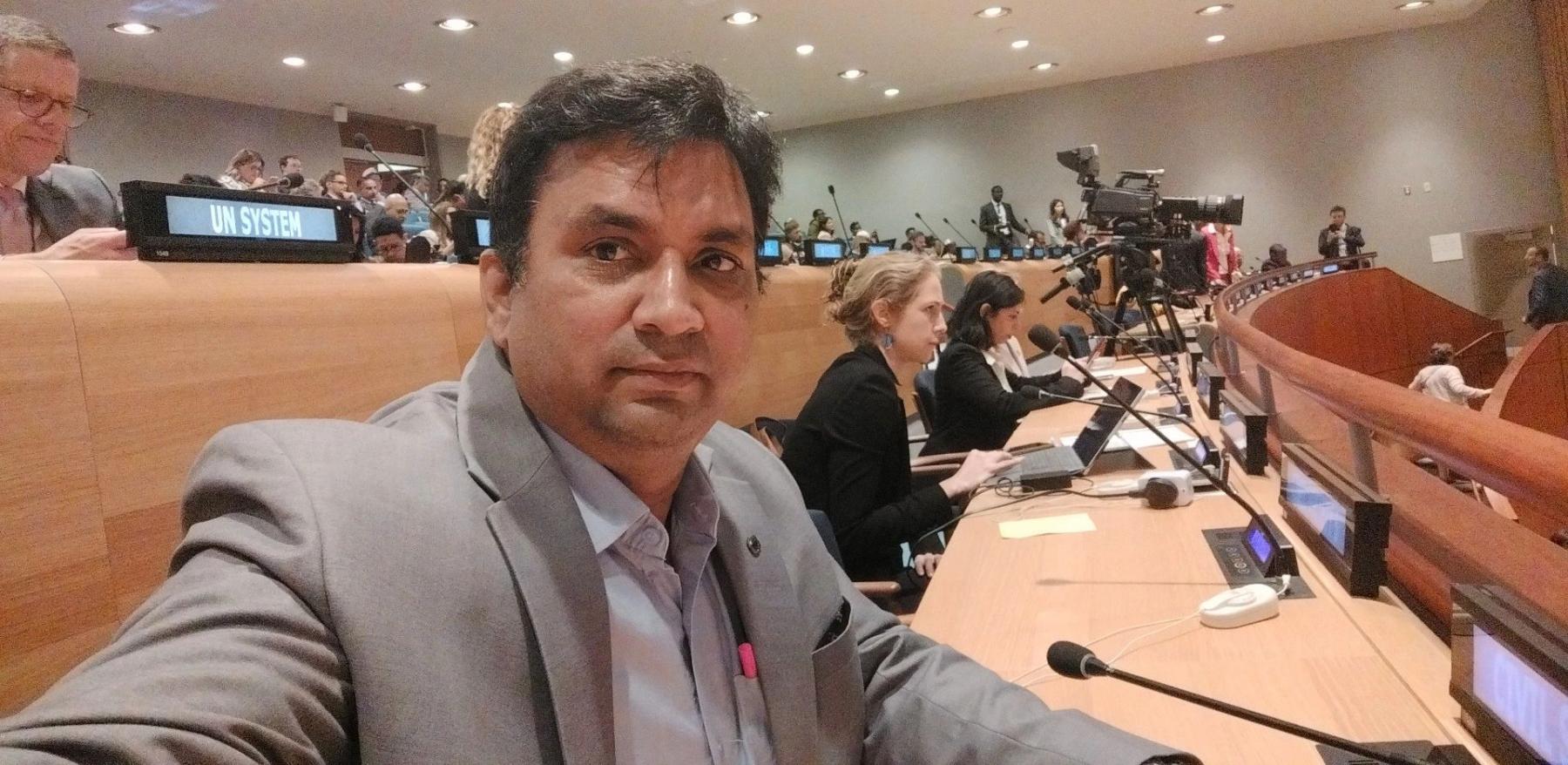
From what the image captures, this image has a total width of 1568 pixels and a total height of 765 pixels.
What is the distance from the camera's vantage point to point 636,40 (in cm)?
792

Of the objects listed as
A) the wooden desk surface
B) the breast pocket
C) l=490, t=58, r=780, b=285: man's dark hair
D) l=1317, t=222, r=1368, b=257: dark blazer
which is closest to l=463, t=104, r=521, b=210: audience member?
l=490, t=58, r=780, b=285: man's dark hair

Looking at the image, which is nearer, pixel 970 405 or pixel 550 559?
Result: pixel 550 559

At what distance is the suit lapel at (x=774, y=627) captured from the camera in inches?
35.1

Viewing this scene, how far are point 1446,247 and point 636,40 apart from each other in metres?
10.1

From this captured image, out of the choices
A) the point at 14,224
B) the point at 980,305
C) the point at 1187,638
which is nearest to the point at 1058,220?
the point at 980,305

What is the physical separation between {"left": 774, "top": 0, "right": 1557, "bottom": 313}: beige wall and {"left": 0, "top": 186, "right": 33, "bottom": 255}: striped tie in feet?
38.2

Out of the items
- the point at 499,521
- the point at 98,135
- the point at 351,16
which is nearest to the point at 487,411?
the point at 499,521

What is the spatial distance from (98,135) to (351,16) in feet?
9.58

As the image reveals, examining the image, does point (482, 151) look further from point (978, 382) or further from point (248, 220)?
point (978, 382)

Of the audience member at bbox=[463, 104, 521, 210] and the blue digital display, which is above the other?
the audience member at bbox=[463, 104, 521, 210]

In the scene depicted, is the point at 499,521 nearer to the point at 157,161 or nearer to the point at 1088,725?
the point at 1088,725

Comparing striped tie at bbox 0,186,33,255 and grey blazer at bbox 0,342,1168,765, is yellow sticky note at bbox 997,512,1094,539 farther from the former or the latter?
striped tie at bbox 0,186,33,255

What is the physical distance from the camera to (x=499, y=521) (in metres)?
0.72

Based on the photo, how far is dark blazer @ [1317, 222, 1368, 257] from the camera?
1027cm
